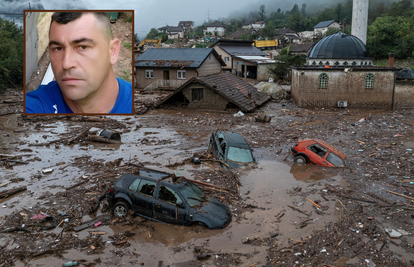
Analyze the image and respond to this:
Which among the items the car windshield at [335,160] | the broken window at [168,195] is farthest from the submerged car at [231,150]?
the broken window at [168,195]

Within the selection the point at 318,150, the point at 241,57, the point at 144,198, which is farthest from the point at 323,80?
the point at 144,198

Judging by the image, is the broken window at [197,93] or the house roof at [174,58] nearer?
the broken window at [197,93]

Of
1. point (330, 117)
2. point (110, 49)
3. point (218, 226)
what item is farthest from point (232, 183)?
point (330, 117)

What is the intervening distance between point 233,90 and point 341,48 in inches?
466

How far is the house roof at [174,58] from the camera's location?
33625mm

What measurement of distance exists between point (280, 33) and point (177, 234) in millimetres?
87281

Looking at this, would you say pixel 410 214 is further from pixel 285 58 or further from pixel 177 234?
pixel 285 58

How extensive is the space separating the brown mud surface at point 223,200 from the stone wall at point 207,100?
15.9ft

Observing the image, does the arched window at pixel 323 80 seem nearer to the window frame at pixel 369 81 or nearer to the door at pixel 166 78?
the window frame at pixel 369 81

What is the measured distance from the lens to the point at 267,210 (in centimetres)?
966

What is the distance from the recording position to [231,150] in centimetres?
1321

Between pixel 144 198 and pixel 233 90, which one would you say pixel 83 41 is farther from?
pixel 233 90

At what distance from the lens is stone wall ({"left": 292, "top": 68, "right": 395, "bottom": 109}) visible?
2547cm

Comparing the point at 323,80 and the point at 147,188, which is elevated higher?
the point at 323,80
